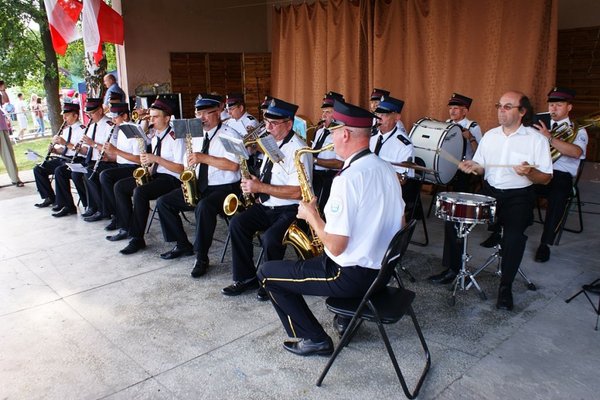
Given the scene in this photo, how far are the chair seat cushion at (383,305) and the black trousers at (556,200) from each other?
2.84 m

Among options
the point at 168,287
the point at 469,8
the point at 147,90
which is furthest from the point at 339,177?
the point at 147,90

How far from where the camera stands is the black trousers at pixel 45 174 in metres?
7.41

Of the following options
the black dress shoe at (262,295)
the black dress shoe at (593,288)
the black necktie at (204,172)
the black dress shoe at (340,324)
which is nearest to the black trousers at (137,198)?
the black necktie at (204,172)

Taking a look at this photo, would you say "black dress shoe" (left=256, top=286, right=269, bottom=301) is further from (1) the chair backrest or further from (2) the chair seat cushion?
(1) the chair backrest

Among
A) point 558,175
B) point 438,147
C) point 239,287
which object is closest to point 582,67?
point 558,175

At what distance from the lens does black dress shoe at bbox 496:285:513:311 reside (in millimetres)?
3912

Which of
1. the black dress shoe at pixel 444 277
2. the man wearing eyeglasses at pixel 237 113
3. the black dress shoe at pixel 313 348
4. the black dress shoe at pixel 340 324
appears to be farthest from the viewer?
A: the man wearing eyeglasses at pixel 237 113

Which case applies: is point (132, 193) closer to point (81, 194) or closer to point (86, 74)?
point (81, 194)

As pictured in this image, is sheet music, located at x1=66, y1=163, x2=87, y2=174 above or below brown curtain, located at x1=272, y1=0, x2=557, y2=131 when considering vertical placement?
below

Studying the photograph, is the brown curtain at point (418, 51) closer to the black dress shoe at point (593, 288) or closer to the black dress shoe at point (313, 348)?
the black dress shoe at point (593, 288)

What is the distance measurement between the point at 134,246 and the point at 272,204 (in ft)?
6.53

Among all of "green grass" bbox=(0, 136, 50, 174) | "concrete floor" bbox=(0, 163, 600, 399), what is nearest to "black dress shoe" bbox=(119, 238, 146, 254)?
"concrete floor" bbox=(0, 163, 600, 399)

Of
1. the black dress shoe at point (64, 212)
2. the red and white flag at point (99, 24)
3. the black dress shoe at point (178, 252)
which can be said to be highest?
the red and white flag at point (99, 24)

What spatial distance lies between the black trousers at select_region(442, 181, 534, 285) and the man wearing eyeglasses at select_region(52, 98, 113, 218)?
475cm
